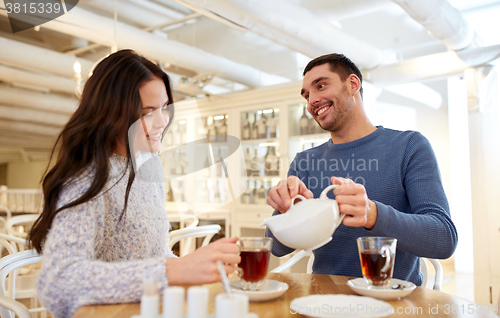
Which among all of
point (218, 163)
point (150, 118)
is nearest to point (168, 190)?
point (218, 163)

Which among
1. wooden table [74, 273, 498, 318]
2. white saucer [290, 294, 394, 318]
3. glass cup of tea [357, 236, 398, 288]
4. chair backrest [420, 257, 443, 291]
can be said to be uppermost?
glass cup of tea [357, 236, 398, 288]

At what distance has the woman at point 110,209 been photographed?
0.73m

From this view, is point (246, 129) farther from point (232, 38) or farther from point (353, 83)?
point (353, 83)

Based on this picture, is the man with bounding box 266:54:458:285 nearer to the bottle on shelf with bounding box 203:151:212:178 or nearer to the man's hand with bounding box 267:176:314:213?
the man's hand with bounding box 267:176:314:213

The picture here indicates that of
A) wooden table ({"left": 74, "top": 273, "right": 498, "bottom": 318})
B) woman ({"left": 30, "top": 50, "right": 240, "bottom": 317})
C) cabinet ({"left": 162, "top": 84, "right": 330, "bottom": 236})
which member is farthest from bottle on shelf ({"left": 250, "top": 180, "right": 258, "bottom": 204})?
wooden table ({"left": 74, "top": 273, "right": 498, "bottom": 318})

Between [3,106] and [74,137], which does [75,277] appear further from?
[3,106]

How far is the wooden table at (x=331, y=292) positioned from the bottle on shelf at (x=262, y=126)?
10.7 ft

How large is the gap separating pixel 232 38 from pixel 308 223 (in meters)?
3.89

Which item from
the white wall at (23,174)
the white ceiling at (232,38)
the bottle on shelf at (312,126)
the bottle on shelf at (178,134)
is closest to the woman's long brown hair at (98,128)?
the bottle on shelf at (178,134)

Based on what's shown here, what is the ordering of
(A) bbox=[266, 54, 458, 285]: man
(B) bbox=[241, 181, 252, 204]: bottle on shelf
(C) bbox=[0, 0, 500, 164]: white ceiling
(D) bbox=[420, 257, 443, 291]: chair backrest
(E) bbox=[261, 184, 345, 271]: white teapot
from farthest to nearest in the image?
(B) bbox=[241, 181, 252, 204]: bottle on shelf → (C) bbox=[0, 0, 500, 164]: white ceiling → (D) bbox=[420, 257, 443, 291]: chair backrest → (A) bbox=[266, 54, 458, 285]: man → (E) bbox=[261, 184, 345, 271]: white teapot

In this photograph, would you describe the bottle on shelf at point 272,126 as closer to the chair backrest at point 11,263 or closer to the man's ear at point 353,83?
the man's ear at point 353,83

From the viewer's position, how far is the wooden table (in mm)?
719

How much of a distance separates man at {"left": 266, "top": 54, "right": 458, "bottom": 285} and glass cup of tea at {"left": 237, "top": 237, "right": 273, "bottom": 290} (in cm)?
20

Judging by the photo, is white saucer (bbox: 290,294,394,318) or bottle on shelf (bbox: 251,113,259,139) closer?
white saucer (bbox: 290,294,394,318)
